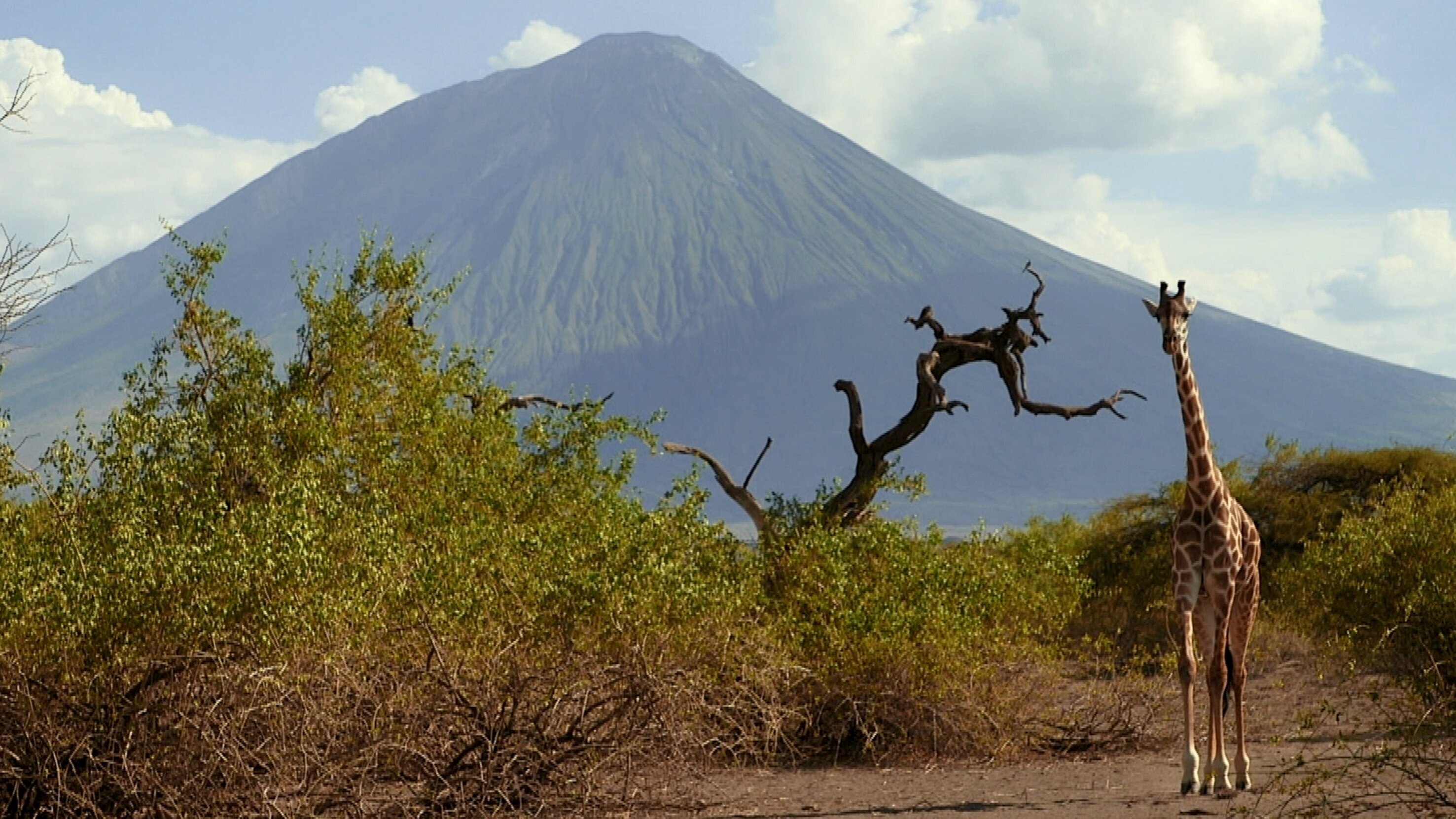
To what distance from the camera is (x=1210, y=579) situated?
40.1 ft

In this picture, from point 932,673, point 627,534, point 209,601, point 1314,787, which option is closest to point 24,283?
point 209,601

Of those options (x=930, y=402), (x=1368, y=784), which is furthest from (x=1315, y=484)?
(x=1368, y=784)

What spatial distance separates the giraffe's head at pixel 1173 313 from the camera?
40.2 ft

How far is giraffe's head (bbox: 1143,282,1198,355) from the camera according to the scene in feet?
40.2

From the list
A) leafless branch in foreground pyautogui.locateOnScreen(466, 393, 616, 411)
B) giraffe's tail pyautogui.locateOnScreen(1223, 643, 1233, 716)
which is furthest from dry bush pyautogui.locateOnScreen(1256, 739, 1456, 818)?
leafless branch in foreground pyautogui.locateOnScreen(466, 393, 616, 411)

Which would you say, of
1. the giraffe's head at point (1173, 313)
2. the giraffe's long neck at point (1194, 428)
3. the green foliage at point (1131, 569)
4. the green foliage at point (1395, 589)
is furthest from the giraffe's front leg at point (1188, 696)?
the green foliage at point (1131, 569)

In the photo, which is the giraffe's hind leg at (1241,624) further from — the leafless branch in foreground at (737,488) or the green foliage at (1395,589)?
the leafless branch in foreground at (737,488)

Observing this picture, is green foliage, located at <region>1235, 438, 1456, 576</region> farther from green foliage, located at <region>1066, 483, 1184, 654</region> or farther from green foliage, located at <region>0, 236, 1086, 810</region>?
green foliage, located at <region>0, 236, 1086, 810</region>

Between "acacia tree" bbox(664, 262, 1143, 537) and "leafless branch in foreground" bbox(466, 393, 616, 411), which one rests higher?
"leafless branch in foreground" bbox(466, 393, 616, 411)

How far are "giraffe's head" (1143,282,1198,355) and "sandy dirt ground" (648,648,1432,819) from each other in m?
2.70

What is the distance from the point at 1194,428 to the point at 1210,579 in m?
1.33

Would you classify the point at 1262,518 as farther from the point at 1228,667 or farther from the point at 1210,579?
the point at 1210,579

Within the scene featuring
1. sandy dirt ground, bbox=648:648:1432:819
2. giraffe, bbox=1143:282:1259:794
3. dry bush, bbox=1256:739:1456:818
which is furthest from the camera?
giraffe, bbox=1143:282:1259:794

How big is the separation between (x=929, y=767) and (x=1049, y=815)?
8.19 ft
